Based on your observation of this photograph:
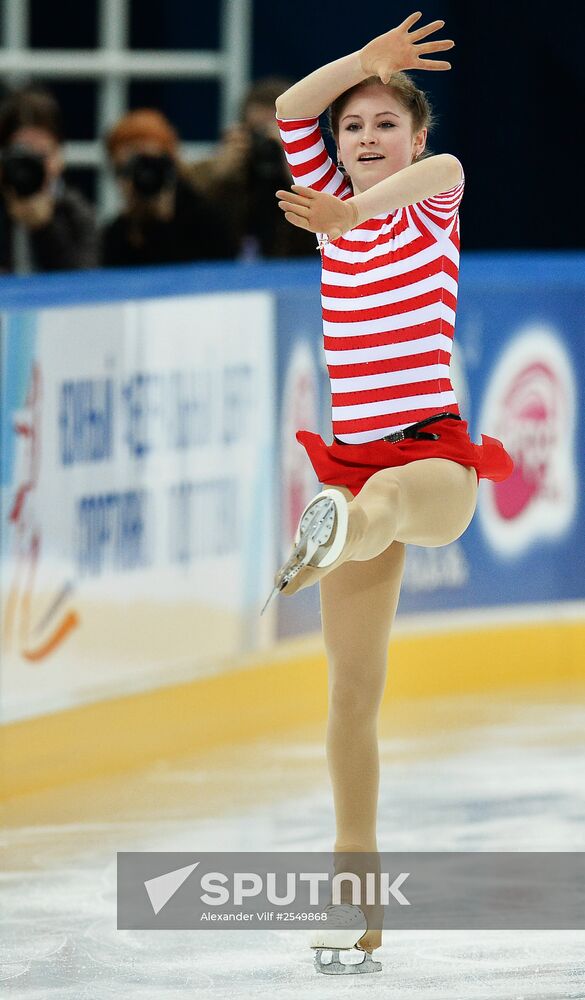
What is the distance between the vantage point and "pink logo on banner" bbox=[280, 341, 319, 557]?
22.1ft

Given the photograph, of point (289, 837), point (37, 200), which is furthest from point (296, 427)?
point (289, 837)

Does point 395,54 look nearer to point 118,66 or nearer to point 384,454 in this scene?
point 384,454

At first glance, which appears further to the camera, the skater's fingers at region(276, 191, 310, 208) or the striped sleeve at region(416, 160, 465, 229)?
the striped sleeve at region(416, 160, 465, 229)

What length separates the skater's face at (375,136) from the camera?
12.7 feet

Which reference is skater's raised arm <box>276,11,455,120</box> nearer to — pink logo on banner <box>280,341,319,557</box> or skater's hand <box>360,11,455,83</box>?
skater's hand <box>360,11,455,83</box>

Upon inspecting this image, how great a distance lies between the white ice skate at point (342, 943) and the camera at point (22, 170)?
3488 mm

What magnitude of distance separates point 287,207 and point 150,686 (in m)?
2.89

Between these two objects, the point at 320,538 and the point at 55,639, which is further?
the point at 55,639

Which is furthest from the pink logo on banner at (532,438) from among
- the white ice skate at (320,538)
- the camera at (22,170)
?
the white ice skate at (320,538)

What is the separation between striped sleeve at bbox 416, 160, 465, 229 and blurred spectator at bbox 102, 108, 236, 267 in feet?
11.1

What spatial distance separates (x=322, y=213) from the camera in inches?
139

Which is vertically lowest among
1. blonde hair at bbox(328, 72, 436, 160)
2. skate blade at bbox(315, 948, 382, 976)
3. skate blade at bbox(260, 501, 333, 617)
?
skate blade at bbox(315, 948, 382, 976)

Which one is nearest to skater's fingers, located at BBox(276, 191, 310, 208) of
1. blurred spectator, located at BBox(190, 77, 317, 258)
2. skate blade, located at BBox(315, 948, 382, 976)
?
skate blade, located at BBox(315, 948, 382, 976)

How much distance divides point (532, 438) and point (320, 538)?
152 inches
